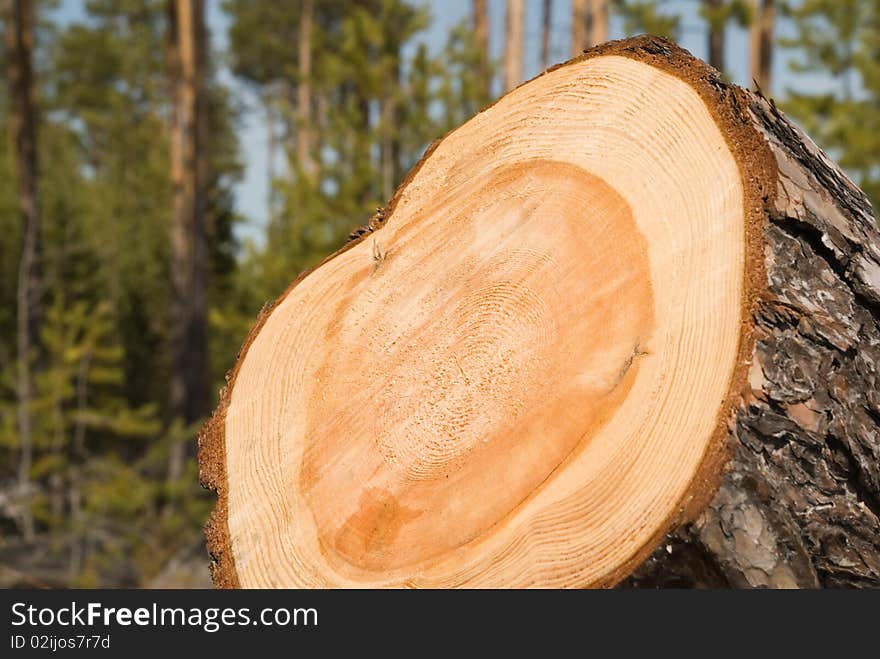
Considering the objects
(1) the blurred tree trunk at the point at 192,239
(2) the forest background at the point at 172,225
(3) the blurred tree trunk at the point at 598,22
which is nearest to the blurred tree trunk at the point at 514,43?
(2) the forest background at the point at 172,225

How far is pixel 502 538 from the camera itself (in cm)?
159

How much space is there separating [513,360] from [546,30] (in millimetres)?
17077

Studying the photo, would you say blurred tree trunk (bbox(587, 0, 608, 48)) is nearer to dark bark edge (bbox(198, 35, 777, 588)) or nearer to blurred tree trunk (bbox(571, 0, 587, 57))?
blurred tree trunk (bbox(571, 0, 587, 57))

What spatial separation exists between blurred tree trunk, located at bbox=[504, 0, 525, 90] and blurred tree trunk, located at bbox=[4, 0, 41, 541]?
728 centimetres

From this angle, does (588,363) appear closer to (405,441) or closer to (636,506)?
(636,506)

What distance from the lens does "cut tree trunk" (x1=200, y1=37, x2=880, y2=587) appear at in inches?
59.7

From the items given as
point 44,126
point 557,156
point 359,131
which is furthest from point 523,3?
point 557,156

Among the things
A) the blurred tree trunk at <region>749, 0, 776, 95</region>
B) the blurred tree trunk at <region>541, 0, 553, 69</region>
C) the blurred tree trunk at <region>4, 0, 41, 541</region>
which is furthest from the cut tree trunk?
the blurred tree trunk at <region>541, 0, 553, 69</region>

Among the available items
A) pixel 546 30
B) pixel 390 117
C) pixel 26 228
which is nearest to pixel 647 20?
pixel 390 117

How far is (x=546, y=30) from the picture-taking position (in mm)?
17469

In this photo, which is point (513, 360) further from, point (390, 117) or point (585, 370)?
point (390, 117)

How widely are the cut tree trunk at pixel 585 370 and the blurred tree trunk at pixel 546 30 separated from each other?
15764 millimetres

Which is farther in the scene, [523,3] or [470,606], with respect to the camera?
[523,3]

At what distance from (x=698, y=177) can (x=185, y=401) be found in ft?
28.6
